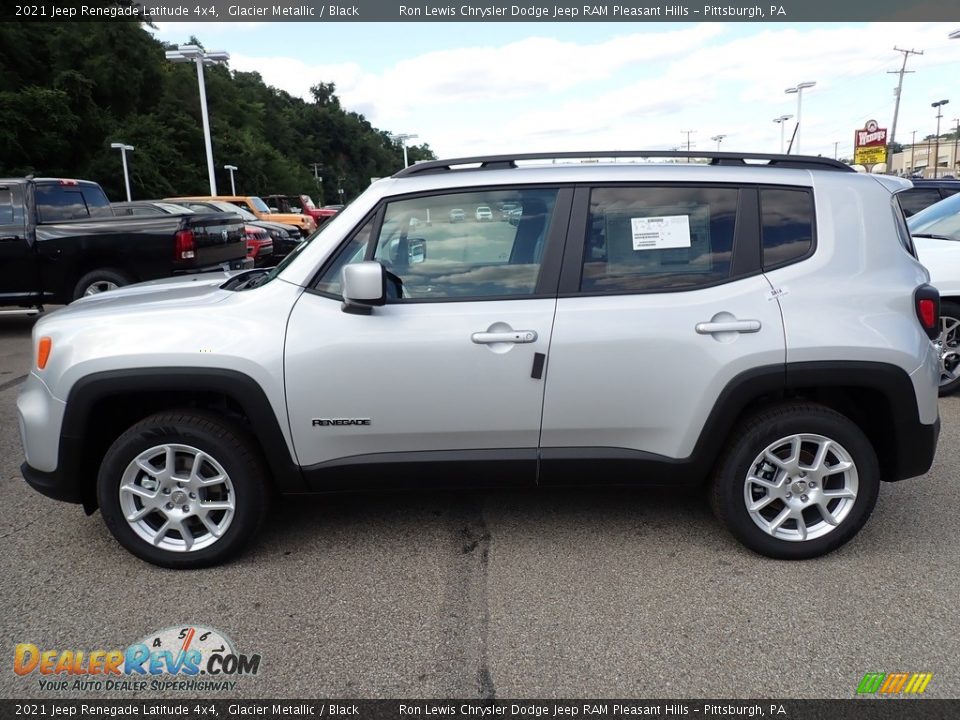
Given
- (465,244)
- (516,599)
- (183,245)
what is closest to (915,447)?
(516,599)

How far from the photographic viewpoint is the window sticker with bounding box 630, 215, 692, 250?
3.33 m

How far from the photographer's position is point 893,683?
258 centimetres

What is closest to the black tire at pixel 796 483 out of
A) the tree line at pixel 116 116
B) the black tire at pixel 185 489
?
the black tire at pixel 185 489

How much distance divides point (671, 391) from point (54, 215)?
9.02 metres

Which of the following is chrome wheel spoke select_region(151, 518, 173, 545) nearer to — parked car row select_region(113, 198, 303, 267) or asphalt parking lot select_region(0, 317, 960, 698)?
asphalt parking lot select_region(0, 317, 960, 698)

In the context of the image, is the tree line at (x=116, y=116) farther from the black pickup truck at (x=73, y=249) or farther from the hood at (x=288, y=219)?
the black pickup truck at (x=73, y=249)

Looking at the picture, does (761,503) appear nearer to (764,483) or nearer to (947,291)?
(764,483)

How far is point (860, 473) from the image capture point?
3.32m

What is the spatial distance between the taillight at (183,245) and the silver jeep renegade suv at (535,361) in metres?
6.21

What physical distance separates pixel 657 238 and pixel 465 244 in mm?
853

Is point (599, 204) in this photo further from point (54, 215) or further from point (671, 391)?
point (54, 215)

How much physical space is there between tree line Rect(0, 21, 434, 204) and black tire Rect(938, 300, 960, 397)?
110 feet

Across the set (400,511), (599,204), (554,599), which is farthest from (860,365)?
(400,511)

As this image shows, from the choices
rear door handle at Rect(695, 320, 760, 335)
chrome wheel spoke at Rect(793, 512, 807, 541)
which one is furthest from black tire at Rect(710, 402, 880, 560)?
rear door handle at Rect(695, 320, 760, 335)
